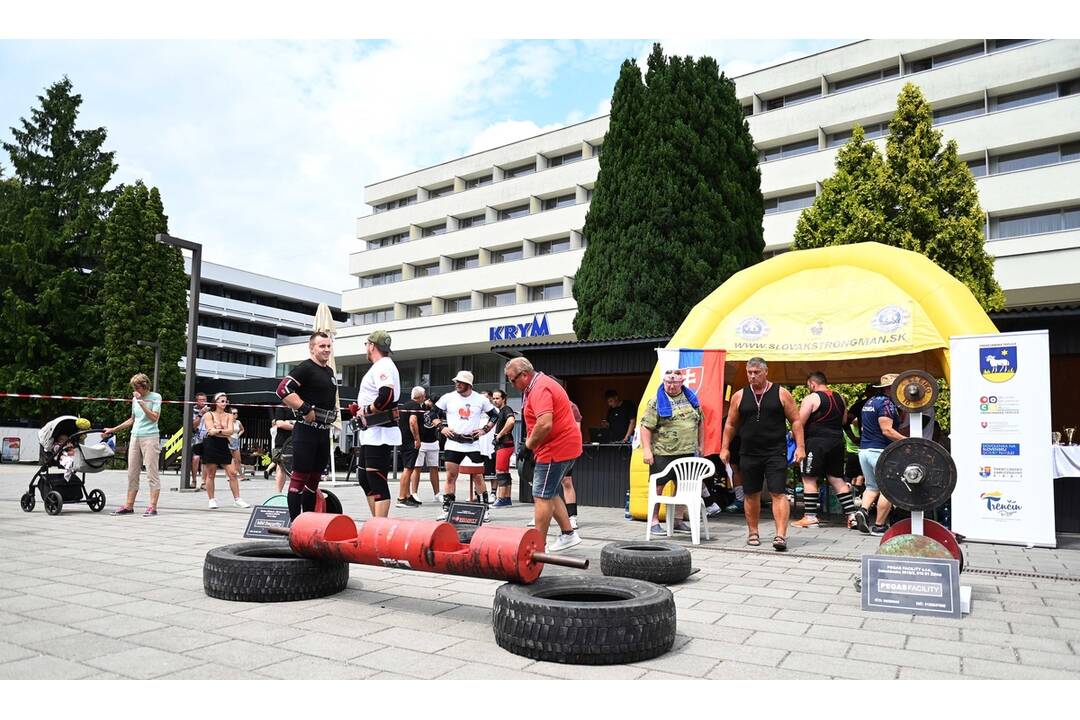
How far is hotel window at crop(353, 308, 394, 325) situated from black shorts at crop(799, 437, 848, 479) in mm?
42467

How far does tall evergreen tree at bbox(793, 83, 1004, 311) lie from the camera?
52.8 ft

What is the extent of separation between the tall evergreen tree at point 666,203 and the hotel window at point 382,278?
30.2m

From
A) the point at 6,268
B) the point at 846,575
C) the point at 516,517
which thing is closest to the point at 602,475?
the point at 516,517

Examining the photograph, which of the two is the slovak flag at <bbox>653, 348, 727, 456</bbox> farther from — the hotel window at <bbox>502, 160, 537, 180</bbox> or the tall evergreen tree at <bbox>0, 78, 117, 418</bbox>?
the hotel window at <bbox>502, 160, 537, 180</bbox>

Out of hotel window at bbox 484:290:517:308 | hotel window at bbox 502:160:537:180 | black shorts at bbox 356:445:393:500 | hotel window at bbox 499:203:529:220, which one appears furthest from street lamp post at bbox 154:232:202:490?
hotel window at bbox 502:160:537:180

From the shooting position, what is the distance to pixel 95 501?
1044cm

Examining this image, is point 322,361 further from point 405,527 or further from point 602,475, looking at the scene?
point 602,475

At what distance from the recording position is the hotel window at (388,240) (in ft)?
168

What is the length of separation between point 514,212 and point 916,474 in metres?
41.6

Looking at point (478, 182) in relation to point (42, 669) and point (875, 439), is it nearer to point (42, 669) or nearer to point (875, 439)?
point (875, 439)

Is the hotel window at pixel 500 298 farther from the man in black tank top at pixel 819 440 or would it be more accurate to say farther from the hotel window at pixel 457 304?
the man in black tank top at pixel 819 440

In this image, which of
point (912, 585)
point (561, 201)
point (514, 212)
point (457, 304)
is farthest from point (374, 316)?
point (912, 585)

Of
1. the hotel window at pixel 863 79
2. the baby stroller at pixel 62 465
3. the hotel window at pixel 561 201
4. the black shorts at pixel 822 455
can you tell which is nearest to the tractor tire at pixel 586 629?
the black shorts at pixel 822 455

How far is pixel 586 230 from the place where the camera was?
2255 centimetres
